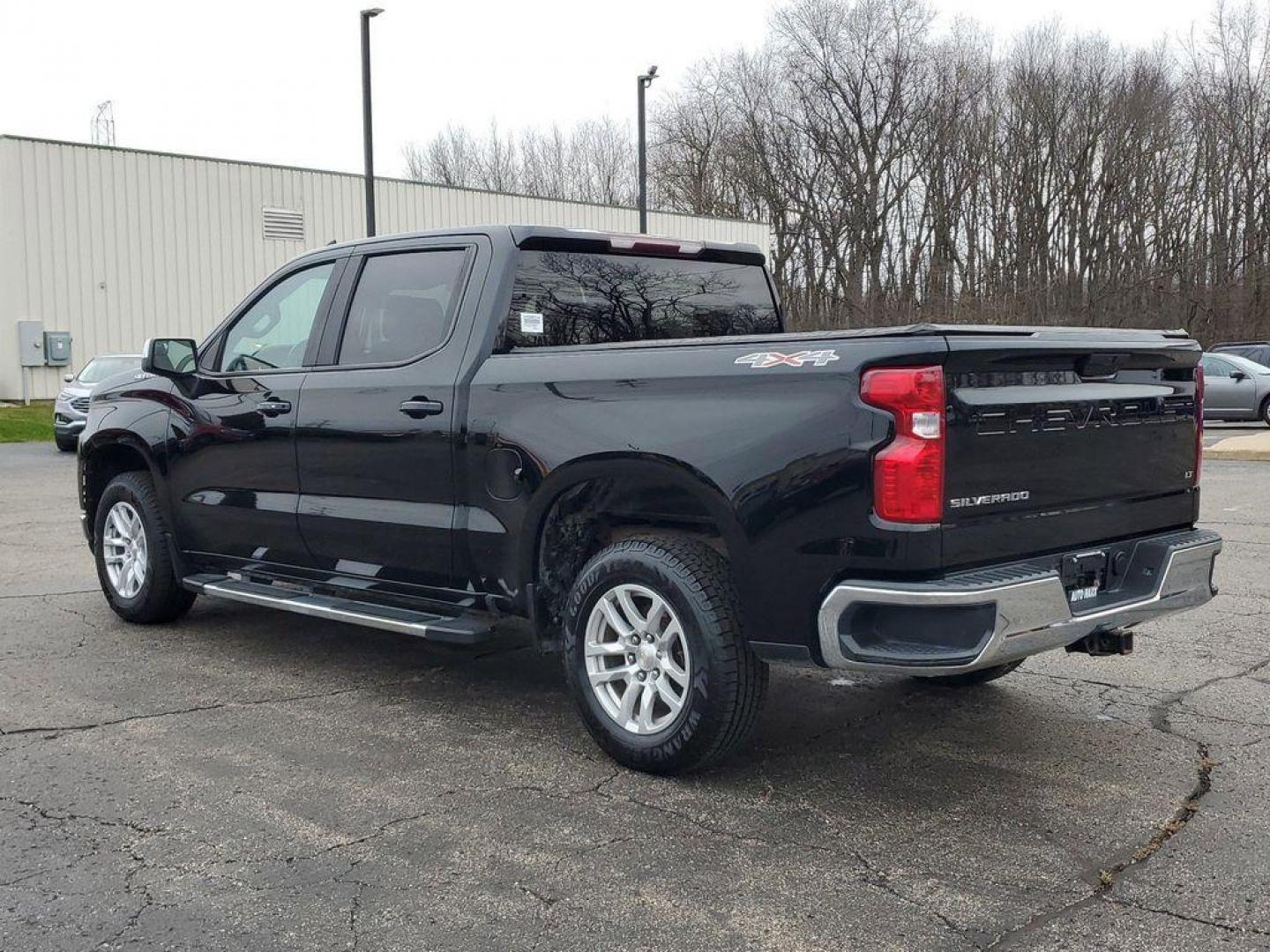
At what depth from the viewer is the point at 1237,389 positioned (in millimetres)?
23156

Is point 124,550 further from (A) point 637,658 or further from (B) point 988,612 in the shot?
(B) point 988,612

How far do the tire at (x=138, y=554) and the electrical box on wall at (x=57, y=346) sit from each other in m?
21.7

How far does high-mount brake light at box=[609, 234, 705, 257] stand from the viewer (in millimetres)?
5551

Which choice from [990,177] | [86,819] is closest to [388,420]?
[86,819]

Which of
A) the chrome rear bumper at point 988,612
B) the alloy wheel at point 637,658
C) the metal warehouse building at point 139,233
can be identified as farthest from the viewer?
the metal warehouse building at point 139,233

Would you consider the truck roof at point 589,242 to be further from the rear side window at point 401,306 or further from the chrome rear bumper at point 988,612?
the chrome rear bumper at point 988,612

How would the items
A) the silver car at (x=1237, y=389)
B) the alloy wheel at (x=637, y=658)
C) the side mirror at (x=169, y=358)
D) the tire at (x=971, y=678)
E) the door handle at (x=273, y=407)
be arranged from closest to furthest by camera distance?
1. the alloy wheel at (x=637, y=658)
2. the tire at (x=971, y=678)
3. the door handle at (x=273, y=407)
4. the side mirror at (x=169, y=358)
5. the silver car at (x=1237, y=389)

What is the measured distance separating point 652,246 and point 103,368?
16986mm

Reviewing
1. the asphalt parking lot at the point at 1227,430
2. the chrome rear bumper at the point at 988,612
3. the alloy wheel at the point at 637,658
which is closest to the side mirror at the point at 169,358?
the alloy wheel at the point at 637,658

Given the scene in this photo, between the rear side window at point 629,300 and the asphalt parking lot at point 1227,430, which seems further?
the asphalt parking lot at point 1227,430

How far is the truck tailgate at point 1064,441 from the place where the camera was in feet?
12.8

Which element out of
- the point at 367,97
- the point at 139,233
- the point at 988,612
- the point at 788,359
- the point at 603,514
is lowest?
the point at 988,612

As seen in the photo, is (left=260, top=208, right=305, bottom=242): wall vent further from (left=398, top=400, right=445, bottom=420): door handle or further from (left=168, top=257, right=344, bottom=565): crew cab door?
(left=398, top=400, right=445, bottom=420): door handle

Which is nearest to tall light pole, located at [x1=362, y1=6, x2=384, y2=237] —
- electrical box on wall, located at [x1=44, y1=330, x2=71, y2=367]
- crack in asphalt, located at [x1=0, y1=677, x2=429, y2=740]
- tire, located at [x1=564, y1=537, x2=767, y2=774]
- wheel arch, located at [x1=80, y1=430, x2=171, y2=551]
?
electrical box on wall, located at [x1=44, y1=330, x2=71, y2=367]
